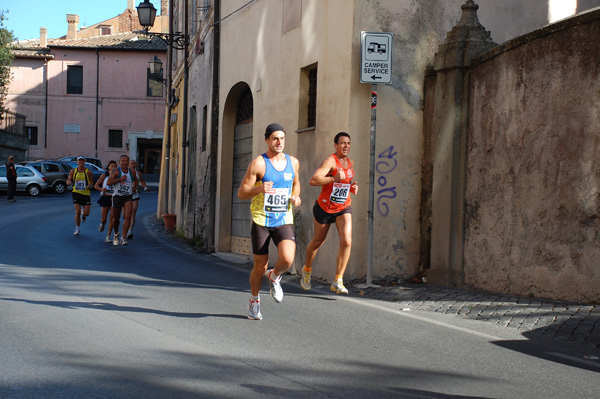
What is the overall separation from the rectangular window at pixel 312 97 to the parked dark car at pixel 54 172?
93.3 ft

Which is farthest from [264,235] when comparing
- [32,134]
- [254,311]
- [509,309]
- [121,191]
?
[32,134]

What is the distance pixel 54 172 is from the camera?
38.6m

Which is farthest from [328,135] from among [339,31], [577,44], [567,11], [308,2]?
[567,11]

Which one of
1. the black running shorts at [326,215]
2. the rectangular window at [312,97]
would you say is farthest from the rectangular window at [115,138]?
the black running shorts at [326,215]

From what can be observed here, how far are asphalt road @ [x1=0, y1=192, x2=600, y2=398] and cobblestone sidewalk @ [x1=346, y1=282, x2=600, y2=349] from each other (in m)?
0.29

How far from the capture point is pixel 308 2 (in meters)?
11.8

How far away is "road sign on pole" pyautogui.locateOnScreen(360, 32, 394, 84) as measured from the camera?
976cm

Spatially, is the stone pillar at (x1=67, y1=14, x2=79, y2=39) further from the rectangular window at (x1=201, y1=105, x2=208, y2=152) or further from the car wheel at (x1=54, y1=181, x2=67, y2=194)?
the rectangular window at (x1=201, y1=105, x2=208, y2=152)

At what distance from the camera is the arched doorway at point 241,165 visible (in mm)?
15359

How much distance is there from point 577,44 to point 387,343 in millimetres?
4070

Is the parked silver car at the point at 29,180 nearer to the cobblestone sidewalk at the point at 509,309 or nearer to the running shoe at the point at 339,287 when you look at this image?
the cobblestone sidewalk at the point at 509,309

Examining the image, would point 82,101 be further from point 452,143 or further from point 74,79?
point 452,143

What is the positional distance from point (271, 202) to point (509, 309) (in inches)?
110

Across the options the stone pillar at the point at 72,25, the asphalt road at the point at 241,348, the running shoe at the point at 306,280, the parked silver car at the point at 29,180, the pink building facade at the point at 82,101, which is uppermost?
the stone pillar at the point at 72,25
